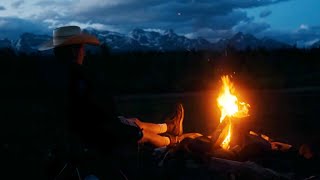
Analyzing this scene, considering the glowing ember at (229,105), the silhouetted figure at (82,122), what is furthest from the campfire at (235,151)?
the silhouetted figure at (82,122)

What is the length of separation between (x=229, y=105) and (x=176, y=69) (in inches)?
909

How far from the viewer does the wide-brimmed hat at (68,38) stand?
443 centimetres

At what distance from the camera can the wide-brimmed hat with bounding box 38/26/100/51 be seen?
4.43 meters

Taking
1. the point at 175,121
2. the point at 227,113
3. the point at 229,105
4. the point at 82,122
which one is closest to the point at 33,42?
the point at 175,121

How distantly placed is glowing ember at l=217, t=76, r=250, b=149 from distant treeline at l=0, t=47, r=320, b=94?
14076 millimetres

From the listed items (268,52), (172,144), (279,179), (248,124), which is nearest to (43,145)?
(172,144)

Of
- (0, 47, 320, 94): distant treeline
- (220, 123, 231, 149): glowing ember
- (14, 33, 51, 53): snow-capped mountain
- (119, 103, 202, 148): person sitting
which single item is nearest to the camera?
(14, 33, 51, 53): snow-capped mountain

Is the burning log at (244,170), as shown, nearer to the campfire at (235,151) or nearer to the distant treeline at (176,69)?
the campfire at (235,151)

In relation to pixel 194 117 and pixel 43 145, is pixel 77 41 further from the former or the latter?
pixel 194 117

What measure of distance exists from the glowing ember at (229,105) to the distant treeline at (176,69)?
14.1 metres

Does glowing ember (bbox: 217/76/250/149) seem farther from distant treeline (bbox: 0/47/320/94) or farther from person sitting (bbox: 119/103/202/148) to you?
distant treeline (bbox: 0/47/320/94)

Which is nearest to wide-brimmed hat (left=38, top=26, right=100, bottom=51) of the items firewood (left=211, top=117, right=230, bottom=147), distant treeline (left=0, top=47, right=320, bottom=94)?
firewood (left=211, top=117, right=230, bottom=147)

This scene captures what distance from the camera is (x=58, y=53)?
14.7 ft

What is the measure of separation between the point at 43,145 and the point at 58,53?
6.93 metres
